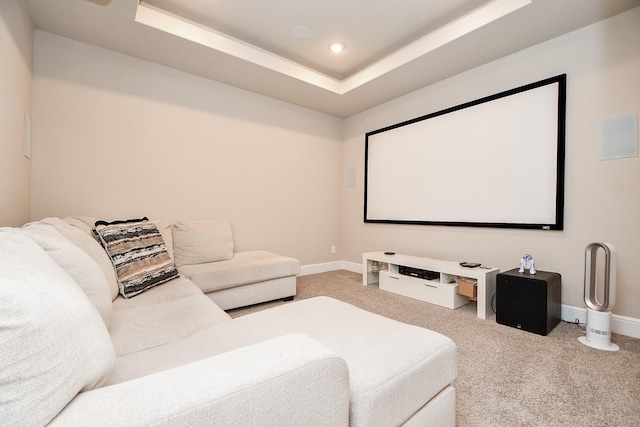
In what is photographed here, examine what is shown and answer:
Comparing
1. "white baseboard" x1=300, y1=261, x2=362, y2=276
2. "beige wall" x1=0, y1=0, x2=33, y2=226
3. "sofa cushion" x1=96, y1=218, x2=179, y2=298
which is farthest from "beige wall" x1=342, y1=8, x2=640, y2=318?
"beige wall" x1=0, y1=0, x2=33, y2=226

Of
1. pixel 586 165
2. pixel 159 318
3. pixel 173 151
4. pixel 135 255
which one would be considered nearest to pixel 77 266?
pixel 159 318

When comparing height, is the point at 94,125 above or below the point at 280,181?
above

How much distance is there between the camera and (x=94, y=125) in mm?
2799

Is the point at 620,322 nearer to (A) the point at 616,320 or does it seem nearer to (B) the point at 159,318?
(A) the point at 616,320

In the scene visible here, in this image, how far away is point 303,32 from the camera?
9.43ft

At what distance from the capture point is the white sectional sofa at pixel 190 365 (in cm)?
52

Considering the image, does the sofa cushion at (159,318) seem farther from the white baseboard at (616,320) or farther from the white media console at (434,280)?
the white baseboard at (616,320)

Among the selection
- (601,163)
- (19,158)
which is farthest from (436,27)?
(19,158)

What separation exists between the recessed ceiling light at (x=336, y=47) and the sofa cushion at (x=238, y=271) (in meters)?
2.36

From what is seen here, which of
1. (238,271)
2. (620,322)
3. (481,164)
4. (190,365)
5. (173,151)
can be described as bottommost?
(620,322)

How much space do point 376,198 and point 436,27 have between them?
217cm

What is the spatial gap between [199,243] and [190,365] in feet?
8.08

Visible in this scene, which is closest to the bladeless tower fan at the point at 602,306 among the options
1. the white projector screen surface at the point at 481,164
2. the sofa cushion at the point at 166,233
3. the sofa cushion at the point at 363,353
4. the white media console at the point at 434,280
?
the white projector screen surface at the point at 481,164

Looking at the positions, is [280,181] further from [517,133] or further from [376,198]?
[517,133]
